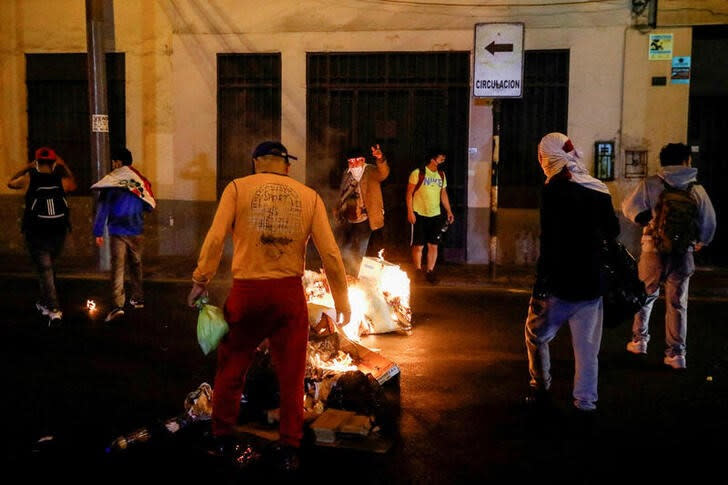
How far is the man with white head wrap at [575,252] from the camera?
533 cm

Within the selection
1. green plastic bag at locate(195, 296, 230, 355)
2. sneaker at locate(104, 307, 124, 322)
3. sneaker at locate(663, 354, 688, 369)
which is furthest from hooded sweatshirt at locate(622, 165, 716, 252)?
sneaker at locate(104, 307, 124, 322)

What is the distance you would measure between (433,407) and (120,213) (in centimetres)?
457

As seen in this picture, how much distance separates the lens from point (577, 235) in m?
5.34

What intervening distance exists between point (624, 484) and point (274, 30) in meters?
10.8

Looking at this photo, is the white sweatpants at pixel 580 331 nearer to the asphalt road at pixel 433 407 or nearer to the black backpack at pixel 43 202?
the asphalt road at pixel 433 407

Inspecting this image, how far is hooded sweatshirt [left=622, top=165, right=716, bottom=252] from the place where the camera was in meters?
6.63

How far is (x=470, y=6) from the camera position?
12.9m

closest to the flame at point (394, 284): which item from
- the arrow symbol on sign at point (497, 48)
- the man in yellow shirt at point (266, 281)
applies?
the man in yellow shirt at point (266, 281)

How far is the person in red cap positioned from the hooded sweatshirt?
5877 mm

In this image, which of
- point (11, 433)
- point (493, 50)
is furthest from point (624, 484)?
point (493, 50)

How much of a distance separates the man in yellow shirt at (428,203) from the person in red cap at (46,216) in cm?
471

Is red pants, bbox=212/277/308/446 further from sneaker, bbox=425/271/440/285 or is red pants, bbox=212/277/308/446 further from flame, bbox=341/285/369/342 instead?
sneaker, bbox=425/271/440/285

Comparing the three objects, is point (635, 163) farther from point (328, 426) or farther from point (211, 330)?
point (211, 330)

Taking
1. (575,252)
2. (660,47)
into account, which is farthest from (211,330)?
(660,47)
